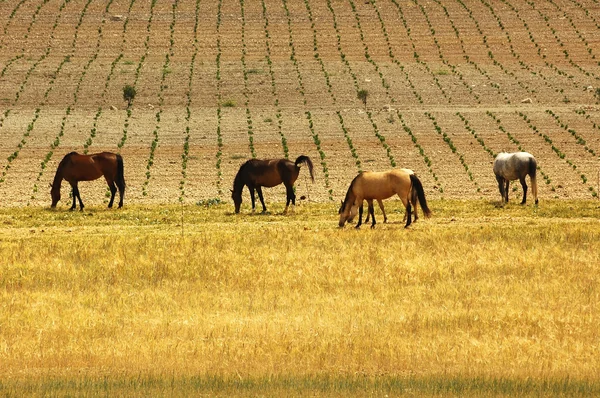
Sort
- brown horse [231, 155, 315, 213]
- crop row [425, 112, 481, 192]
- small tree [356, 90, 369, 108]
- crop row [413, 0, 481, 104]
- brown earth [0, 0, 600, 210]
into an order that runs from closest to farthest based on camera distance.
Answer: brown horse [231, 155, 315, 213], crop row [425, 112, 481, 192], brown earth [0, 0, 600, 210], small tree [356, 90, 369, 108], crop row [413, 0, 481, 104]

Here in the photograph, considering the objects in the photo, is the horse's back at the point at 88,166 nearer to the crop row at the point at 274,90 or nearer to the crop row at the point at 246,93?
the crop row at the point at 274,90

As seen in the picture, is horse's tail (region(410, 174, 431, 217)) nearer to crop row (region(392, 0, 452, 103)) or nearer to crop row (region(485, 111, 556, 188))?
crop row (region(485, 111, 556, 188))

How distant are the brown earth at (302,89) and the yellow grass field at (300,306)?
13.6 metres

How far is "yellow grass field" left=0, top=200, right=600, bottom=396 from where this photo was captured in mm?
17312

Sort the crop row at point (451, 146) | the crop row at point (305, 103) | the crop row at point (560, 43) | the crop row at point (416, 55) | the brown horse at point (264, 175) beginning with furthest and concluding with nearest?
the crop row at point (560, 43)
the crop row at point (416, 55)
the crop row at point (305, 103)
the crop row at point (451, 146)
the brown horse at point (264, 175)

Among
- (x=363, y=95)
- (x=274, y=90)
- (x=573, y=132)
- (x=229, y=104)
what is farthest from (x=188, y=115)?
(x=573, y=132)

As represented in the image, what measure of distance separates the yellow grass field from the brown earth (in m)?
13.6

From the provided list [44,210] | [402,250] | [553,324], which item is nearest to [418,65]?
[44,210]

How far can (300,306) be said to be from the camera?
2219 centimetres

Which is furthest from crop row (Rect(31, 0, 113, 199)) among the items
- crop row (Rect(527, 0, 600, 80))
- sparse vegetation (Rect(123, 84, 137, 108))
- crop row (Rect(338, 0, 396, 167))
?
crop row (Rect(527, 0, 600, 80))

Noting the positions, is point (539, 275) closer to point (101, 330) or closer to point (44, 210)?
point (101, 330)

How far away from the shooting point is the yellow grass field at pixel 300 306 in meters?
17.3

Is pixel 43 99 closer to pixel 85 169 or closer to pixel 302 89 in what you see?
pixel 302 89

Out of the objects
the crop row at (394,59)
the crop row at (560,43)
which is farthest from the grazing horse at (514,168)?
the crop row at (560,43)
